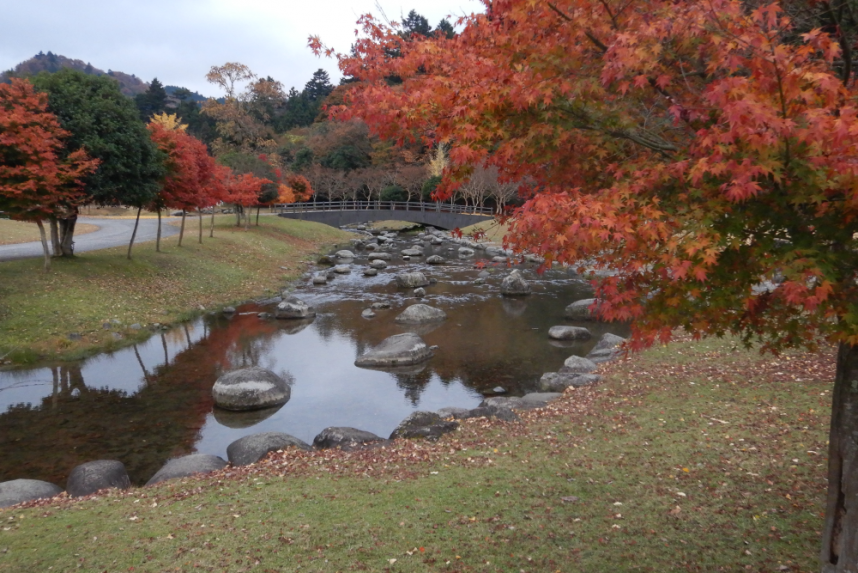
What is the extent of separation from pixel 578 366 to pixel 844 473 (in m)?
9.76

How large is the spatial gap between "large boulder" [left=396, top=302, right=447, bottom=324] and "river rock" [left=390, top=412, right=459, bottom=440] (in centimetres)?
1003

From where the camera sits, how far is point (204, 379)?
1545 centimetres

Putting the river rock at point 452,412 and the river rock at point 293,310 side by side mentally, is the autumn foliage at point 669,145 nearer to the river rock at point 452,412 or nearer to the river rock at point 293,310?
the river rock at point 452,412

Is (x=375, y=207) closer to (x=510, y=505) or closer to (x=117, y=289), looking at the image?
(x=117, y=289)

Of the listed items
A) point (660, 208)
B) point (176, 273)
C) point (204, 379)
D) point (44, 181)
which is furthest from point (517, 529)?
point (176, 273)

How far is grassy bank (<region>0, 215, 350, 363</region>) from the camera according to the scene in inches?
674

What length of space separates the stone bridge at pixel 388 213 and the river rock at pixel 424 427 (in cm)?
4535

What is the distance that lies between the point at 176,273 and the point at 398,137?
22.5 m

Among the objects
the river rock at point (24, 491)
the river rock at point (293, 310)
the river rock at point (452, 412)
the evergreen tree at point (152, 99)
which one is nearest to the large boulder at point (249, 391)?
the river rock at point (452, 412)

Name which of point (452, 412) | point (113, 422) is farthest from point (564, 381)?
point (113, 422)

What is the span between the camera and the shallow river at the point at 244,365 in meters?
11.5

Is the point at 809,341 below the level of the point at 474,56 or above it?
below

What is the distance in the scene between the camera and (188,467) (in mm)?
9570

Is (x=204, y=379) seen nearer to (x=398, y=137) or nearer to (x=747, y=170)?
(x=398, y=137)
